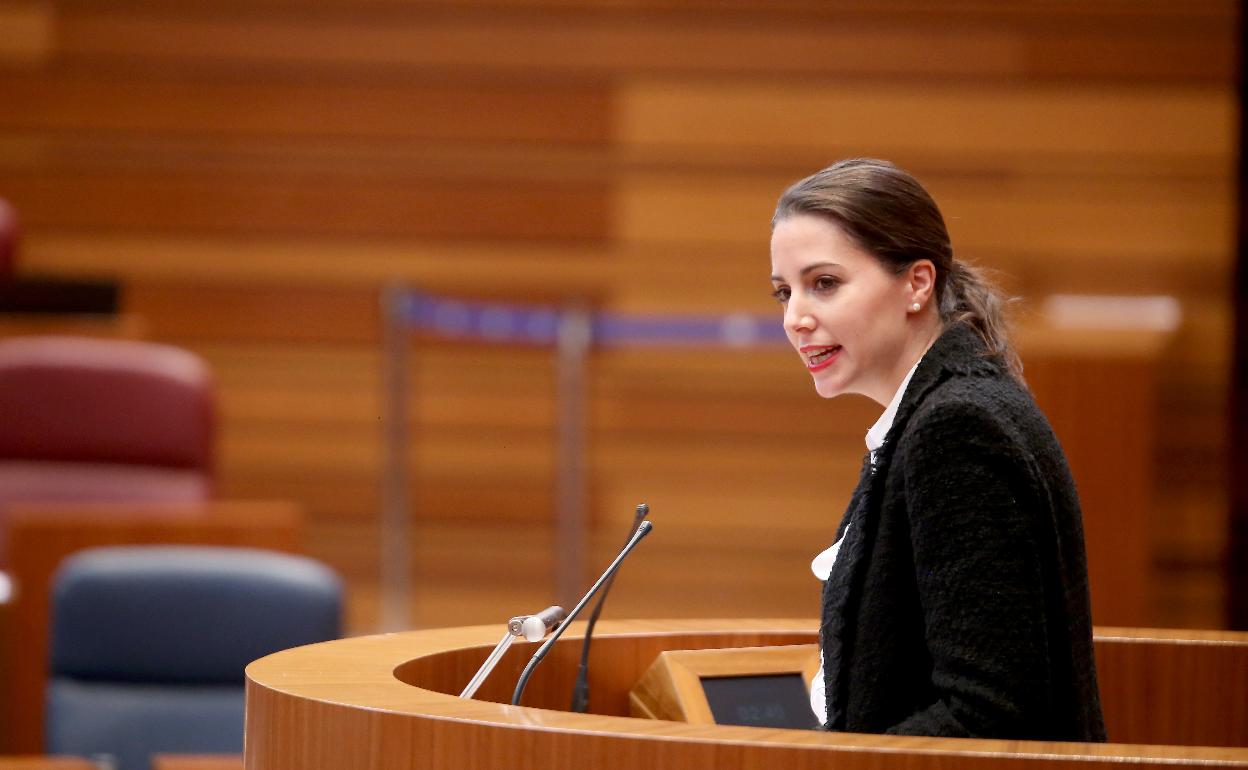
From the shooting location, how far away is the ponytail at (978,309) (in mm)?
1406

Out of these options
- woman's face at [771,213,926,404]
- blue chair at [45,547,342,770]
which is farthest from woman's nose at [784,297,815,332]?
blue chair at [45,547,342,770]

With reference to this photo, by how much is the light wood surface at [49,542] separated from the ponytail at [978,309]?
194 centimetres

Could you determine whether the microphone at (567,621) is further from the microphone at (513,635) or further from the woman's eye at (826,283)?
the woman's eye at (826,283)

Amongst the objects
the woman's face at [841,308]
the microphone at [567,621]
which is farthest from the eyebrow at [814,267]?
the microphone at [567,621]

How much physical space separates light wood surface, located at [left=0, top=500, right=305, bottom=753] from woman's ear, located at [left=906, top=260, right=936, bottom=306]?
1.96 meters

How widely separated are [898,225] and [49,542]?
2068 millimetres

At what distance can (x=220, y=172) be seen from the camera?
4652 mm

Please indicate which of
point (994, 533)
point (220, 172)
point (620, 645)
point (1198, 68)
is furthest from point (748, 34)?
point (994, 533)

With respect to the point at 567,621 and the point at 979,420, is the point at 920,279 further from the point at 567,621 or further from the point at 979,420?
the point at 567,621

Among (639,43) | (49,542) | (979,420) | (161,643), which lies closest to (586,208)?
(639,43)

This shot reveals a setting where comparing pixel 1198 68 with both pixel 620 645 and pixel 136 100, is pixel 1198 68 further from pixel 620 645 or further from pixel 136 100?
pixel 620 645

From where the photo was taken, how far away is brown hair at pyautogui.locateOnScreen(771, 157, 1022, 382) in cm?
138

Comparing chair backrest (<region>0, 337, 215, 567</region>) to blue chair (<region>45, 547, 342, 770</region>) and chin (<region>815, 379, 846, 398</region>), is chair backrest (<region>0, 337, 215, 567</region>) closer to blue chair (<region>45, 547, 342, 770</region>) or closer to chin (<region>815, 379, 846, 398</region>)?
blue chair (<region>45, 547, 342, 770</region>)

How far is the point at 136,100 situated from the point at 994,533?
3892 mm
